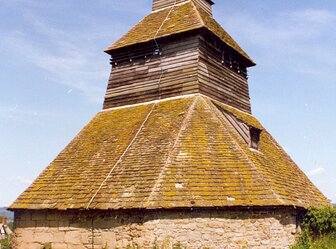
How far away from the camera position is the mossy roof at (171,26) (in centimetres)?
1450

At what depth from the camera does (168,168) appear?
400 inches

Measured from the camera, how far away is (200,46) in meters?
14.0

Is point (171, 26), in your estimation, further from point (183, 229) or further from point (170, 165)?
point (183, 229)

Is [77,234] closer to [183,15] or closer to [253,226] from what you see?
[253,226]

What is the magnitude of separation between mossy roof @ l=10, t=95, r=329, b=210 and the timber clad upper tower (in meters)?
0.04

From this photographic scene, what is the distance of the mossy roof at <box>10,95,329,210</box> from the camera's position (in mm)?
9586

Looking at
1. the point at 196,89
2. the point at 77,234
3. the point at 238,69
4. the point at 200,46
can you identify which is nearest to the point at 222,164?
the point at 196,89

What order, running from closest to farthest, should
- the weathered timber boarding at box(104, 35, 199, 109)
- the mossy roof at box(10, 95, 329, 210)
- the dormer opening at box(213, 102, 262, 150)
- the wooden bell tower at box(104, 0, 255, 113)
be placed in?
the mossy roof at box(10, 95, 329, 210), the dormer opening at box(213, 102, 262, 150), the weathered timber boarding at box(104, 35, 199, 109), the wooden bell tower at box(104, 0, 255, 113)

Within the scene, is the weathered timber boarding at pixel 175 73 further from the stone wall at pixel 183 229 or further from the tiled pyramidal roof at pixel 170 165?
the stone wall at pixel 183 229

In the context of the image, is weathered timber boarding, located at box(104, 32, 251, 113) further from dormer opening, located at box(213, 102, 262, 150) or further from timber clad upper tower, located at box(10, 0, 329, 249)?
dormer opening, located at box(213, 102, 262, 150)

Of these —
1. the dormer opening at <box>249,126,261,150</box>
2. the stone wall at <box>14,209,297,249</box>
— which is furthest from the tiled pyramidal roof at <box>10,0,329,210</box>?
the stone wall at <box>14,209,297,249</box>

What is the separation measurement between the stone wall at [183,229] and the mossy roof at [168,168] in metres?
0.34

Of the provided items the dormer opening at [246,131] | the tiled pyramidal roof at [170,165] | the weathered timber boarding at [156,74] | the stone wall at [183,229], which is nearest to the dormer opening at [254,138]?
the dormer opening at [246,131]

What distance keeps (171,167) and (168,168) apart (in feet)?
0.33
